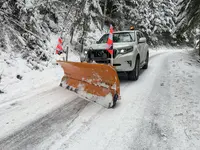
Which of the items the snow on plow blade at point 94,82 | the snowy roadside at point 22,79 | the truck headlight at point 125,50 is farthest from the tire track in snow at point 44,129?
the truck headlight at point 125,50

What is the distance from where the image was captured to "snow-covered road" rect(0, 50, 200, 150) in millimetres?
3218

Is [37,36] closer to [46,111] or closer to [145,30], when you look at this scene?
[46,111]

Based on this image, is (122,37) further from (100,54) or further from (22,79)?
(22,79)

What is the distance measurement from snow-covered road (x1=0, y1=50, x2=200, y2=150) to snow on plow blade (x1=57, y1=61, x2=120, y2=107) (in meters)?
0.23

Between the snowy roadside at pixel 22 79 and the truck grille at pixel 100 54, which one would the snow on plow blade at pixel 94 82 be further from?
the truck grille at pixel 100 54

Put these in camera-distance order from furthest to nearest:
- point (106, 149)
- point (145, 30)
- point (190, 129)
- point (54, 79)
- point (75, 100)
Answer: point (145, 30), point (54, 79), point (75, 100), point (190, 129), point (106, 149)

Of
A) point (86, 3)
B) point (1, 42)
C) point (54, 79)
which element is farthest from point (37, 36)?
point (86, 3)

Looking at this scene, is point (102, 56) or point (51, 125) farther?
point (102, 56)

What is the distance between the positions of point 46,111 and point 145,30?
25.1 metres

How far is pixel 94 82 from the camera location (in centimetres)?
539

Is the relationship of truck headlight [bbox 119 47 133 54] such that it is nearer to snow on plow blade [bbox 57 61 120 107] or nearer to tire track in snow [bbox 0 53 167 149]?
snow on plow blade [bbox 57 61 120 107]

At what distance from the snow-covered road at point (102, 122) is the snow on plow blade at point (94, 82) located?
0.23 metres

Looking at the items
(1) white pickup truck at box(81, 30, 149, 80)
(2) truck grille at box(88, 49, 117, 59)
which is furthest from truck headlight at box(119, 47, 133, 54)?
(2) truck grille at box(88, 49, 117, 59)

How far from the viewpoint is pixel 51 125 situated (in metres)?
3.83
